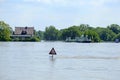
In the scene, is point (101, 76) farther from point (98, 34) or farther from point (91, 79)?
point (98, 34)

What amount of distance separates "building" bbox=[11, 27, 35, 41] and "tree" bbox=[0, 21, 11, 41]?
2410cm

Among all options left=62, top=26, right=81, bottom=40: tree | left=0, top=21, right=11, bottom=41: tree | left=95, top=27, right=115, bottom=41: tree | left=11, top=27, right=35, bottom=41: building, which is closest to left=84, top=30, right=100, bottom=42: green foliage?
left=62, top=26, right=81, bottom=40: tree

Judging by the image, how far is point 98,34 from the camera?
195500 mm

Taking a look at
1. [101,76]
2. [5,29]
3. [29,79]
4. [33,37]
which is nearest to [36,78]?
[29,79]

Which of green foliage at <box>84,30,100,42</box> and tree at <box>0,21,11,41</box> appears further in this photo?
green foliage at <box>84,30,100,42</box>

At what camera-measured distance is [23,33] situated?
192 meters

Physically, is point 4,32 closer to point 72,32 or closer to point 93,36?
point 72,32

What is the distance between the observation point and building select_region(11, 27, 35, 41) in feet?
621

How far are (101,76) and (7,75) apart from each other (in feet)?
17.6

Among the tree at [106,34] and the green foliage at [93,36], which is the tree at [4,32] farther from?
the tree at [106,34]

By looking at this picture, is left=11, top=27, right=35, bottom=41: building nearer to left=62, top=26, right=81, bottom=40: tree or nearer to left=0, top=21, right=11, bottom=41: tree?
left=62, top=26, right=81, bottom=40: tree

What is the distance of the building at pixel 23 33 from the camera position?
621 feet

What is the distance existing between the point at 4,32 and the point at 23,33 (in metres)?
34.4

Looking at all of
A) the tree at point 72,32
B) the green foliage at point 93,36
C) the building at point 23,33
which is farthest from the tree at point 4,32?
the green foliage at point 93,36
